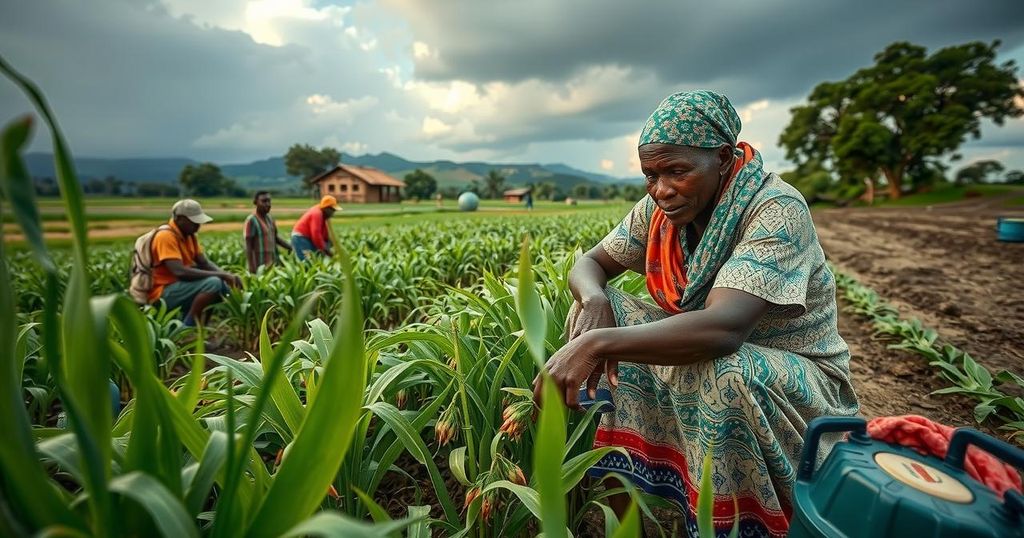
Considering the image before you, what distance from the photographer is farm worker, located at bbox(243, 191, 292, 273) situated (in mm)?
5465

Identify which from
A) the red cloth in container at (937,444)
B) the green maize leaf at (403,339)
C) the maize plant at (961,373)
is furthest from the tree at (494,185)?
the red cloth in container at (937,444)

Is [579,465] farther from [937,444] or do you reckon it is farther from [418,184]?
[418,184]

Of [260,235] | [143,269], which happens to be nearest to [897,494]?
[143,269]

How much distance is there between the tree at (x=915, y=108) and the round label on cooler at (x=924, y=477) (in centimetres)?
3504

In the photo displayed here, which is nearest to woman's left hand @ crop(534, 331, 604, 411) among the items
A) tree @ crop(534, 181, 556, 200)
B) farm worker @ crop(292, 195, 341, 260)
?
farm worker @ crop(292, 195, 341, 260)

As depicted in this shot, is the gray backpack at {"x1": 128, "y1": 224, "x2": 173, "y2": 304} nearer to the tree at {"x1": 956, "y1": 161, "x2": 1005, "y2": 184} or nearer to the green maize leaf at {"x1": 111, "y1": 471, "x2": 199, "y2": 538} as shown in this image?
the green maize leaf at {"x1": 111, "y1": 471, "x2": 199, "y2": 538}

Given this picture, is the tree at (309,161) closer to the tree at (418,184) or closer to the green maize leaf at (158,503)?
the tree at (418,184)

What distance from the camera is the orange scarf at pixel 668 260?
1597mm

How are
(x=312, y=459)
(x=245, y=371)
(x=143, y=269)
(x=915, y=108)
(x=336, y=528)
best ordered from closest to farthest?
(x=336, y=528), (x=312, y=459), (x=245, y=371), (x=143, y=269), (x=915, y=108)

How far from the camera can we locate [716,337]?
1172 millimetres

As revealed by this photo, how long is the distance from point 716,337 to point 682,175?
1.67 ft

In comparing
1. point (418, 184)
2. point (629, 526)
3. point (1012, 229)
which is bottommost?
point (1012, 229)

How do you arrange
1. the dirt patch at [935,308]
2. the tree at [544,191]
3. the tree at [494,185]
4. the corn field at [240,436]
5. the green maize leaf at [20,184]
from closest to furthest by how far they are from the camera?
the green maize leaf at [20,184] → the corn field at [240,436] → the dirt patch at [935,308] → the tree at [544,191] → the tree at [494,185]

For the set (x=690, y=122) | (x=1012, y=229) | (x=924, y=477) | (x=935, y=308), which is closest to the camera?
(x=924, y=477)
